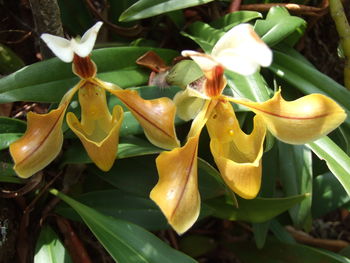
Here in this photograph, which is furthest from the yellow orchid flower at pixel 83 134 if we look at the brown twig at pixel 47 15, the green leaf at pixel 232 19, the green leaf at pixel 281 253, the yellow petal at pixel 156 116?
the green leaf at pixel 281 253

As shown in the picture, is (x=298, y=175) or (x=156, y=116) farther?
(x=298, y=175)

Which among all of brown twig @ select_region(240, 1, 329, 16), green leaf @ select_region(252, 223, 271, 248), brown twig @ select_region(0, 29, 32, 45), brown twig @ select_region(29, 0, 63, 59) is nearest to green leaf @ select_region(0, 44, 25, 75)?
brown twig @ select_region(0, 29, 32, 45)

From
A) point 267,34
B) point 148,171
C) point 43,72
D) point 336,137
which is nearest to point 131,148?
point 148,171

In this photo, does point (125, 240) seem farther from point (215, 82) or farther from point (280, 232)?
point (280, 232)

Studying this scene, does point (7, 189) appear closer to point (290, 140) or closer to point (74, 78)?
point (74, 78)

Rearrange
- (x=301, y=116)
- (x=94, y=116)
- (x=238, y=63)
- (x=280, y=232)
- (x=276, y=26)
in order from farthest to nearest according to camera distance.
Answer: (x=280, y=232) → (x=276, y=26) → (x=94, y=116) → (x=301, y=116) → (x=238, y=63)

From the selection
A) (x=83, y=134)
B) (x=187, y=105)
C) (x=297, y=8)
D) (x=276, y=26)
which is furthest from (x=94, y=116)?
(x=297, y=8)
